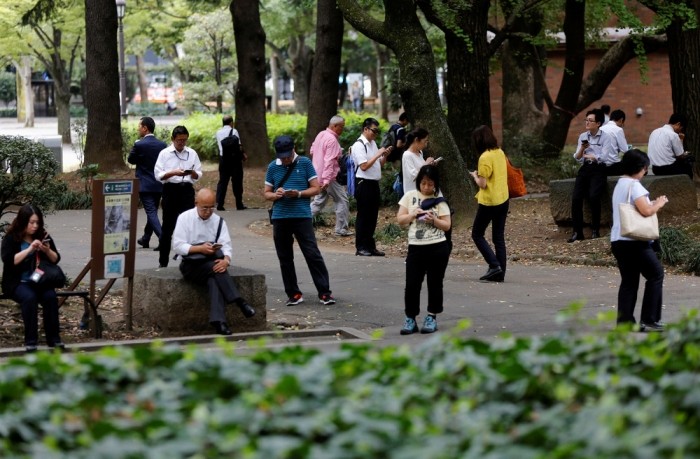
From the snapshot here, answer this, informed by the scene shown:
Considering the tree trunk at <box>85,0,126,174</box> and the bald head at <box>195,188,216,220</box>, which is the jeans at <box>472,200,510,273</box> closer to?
the bald head at <box>195,188,216,220</box>

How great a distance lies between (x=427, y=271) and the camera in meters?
11.3

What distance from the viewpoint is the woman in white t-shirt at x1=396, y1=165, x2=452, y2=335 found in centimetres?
1112

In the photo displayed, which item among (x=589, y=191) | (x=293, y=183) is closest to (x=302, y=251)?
(x=293, y=183)

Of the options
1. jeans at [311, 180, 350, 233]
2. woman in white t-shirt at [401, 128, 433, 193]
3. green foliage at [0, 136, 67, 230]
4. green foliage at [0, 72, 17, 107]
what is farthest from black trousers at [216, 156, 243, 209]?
green foliage at [0, 72, 17, 107]

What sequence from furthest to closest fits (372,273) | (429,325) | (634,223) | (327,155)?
(327,155) → (372,273) → (429,325) → (634,223)

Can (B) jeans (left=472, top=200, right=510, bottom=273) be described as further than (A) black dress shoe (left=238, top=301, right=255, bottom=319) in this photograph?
Yes

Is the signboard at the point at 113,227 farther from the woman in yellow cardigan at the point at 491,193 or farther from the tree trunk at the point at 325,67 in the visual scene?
the tree trunk at the point at 325,67

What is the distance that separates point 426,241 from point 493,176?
3332mm

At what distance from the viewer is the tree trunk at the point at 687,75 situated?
2169 centimetres

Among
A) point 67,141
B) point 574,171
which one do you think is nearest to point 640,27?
point 574,171

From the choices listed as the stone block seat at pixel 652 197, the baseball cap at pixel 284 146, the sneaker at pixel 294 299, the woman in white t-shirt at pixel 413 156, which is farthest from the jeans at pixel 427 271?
the stone block seat at pixel 652 197

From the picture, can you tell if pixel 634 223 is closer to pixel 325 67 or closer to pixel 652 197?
pixel 652 197

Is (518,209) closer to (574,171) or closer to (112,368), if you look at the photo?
(574,171)

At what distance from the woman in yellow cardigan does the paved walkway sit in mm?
281
